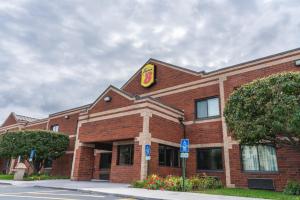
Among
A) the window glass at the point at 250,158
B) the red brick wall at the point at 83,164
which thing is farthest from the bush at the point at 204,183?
the red brick wall at the point at 83,164

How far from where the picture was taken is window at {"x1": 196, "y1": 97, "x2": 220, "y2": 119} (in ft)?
62.5

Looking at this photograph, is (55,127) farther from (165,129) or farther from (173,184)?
(173,184)

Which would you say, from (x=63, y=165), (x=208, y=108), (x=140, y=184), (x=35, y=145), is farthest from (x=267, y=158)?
(x=63, y=165)

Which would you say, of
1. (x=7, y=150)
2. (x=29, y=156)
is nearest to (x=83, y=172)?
(x=29, y=156)

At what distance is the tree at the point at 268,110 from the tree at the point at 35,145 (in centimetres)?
1779

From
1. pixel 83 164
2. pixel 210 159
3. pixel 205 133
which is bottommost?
pixel 83 164

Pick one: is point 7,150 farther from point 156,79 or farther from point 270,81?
point 270,81

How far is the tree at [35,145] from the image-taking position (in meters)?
23.5

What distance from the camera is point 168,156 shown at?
18500 mm

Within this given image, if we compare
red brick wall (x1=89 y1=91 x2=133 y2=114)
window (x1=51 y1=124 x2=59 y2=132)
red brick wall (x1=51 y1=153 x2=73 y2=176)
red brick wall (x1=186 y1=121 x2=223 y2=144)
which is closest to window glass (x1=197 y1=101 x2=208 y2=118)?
red brick wall (x1=186 y1=121 x2=223 y2=144)

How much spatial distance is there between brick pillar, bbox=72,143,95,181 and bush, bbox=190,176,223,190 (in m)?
9.38

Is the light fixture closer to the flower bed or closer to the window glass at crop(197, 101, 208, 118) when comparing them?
the window glass at crop(197, 101, 208, 118)

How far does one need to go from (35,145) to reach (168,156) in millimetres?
13008

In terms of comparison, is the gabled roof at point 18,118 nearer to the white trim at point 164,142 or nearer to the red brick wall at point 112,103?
the red brick wall at point 112,103
